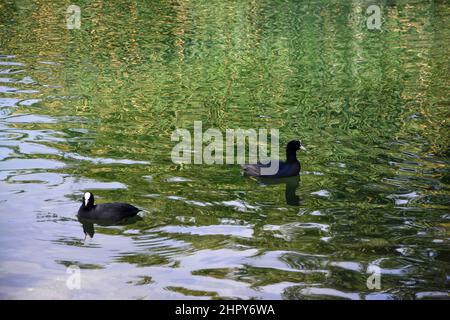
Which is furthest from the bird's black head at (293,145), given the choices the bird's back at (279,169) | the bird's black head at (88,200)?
the bird's black head at (88,200)

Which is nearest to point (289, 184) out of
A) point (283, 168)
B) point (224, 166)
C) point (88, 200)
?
point (283, 168)

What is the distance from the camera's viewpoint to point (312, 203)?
1499cm

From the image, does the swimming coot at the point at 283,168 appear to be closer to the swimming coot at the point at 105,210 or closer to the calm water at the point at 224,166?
the calm water at the point at 224,166

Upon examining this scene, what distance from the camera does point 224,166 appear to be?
17016 millimetres

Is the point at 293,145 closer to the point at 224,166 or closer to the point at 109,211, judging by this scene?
the point at 224,166

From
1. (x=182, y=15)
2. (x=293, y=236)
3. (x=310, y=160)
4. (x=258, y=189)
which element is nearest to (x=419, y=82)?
(x=310, y=160)

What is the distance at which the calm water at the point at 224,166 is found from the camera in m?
11.9

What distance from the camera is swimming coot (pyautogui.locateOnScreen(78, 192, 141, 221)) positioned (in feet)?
44.7

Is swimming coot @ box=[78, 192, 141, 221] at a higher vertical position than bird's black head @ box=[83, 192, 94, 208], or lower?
lower

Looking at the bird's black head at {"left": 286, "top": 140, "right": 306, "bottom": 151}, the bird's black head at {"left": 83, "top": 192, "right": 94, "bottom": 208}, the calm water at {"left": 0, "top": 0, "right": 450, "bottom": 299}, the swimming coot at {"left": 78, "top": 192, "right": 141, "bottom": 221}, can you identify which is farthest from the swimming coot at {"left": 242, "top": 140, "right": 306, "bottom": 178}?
the bird's black head at {"left": 83, "top": 192, "right": 94, "bottom": 208}

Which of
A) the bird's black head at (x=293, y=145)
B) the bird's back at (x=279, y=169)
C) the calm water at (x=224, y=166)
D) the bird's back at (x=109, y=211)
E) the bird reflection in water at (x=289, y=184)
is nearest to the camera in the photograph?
the calm water at (x=224, y=166)

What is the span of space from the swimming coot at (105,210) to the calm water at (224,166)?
0.70ft

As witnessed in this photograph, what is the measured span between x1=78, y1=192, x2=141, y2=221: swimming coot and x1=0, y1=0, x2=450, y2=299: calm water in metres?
0.21

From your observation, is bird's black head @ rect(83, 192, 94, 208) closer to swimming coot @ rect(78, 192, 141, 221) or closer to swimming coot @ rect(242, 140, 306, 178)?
swimming coot @ rect(78, 192, 141, 221)
